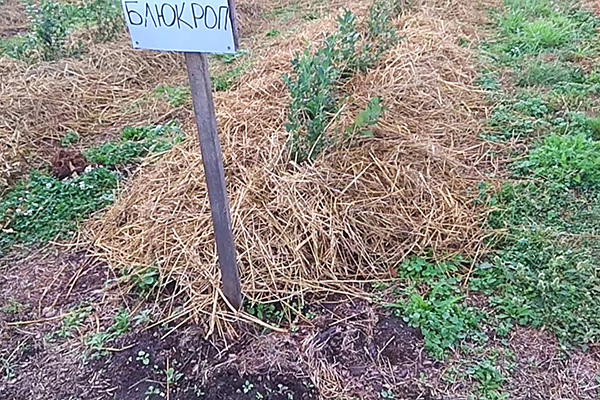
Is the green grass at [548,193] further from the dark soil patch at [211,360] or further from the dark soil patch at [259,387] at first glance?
the dark soil patch at [259,387]

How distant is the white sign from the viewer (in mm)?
1445

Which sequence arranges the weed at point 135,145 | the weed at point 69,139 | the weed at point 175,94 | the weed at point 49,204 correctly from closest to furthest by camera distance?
1. the weed at point 49,204
2. the weed at point 135,145
3. the weed at point 69,139
4. the weed at point 175,94

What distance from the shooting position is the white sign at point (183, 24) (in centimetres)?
145

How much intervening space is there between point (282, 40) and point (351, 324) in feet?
9.28

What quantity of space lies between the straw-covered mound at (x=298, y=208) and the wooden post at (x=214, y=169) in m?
0.10

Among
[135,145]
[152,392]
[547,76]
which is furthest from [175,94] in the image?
[547,76]

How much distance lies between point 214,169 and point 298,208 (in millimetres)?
594

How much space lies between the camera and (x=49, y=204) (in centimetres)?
263

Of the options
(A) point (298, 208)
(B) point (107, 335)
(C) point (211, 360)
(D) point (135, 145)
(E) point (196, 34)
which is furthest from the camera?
(D) point (135, 145)

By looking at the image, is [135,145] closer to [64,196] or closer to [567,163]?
[64,196]

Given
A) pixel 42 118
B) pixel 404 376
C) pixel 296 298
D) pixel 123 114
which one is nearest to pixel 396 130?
pixel 296 298

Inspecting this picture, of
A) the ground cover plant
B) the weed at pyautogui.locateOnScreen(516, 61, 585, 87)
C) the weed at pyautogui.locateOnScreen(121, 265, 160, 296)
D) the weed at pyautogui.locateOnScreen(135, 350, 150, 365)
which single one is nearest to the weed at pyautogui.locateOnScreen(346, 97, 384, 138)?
the ground cover plant

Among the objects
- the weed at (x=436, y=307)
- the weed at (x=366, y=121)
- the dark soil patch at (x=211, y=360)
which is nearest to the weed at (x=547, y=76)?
the weed at (x=366, y=121)

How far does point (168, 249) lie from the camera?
2201 mm
